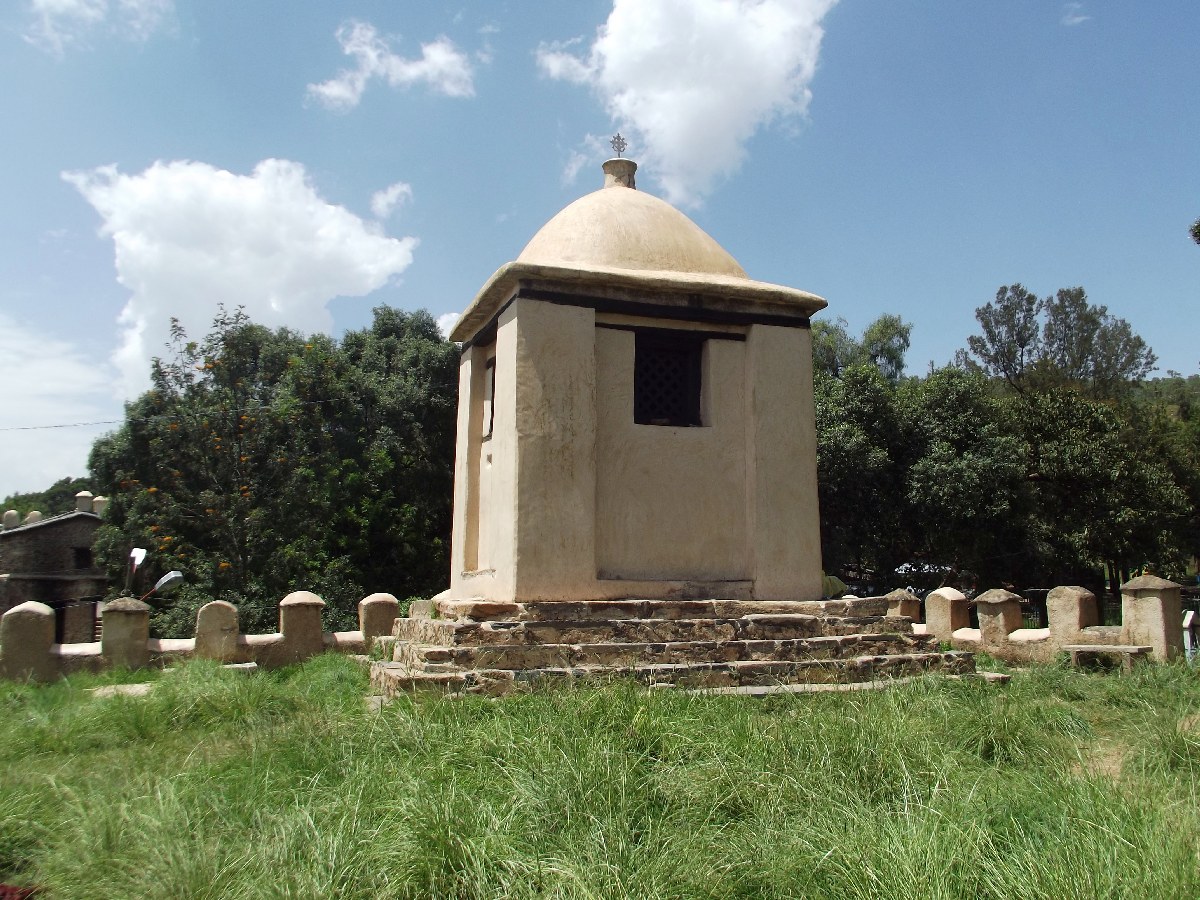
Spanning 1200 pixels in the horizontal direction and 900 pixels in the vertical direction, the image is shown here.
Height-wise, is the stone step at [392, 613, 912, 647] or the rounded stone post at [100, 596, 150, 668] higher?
the stone step at [392, 613, 912, 647]

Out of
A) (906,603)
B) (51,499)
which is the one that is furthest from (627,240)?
(51,499)

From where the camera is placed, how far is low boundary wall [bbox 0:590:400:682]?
10578mm

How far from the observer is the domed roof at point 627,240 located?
30.1ft

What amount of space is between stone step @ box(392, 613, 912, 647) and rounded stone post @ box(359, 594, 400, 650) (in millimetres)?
3988

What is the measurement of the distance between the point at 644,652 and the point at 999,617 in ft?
21.3

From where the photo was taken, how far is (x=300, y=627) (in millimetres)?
11664

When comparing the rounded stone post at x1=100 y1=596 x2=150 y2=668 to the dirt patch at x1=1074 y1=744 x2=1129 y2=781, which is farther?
the rounded stone post at x1=100 y1=596 x2=150 y2=668

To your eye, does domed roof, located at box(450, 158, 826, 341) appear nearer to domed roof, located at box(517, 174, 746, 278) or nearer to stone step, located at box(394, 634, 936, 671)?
domed roof, located at box(517, 174, 746, 278)

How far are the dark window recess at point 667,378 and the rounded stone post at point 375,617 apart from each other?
17.4 feet

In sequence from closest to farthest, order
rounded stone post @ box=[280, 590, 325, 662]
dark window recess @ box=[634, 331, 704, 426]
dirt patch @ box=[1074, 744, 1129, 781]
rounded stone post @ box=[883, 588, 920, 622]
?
1. dirt patch @ box=[1074, 744, 1129, 781]
2. dark window recess @ box=[634, 331, 704, 426]
3. rounded stone post @ box=[280, 590, 325, 662]
4. rounded stone post @ box=[883, 588, 920, 622]

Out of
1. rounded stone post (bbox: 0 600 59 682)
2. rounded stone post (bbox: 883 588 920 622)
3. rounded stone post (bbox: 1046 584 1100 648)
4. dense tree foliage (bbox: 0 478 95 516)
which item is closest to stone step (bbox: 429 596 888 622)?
rounded stone post (bbox: 1046 584 1100 648)

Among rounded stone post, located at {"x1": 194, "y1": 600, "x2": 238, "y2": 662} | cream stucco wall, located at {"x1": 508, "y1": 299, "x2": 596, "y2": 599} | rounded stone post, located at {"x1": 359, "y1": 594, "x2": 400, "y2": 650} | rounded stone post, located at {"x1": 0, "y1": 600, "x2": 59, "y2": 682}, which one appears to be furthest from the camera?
rounded stone post, located at {"x1": 359, "y1": 594, "x2": 400, "y2": 650}

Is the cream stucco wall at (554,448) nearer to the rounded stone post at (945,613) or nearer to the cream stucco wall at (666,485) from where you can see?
the cream stucco wall at (666,485)

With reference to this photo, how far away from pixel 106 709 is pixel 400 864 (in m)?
4.74
